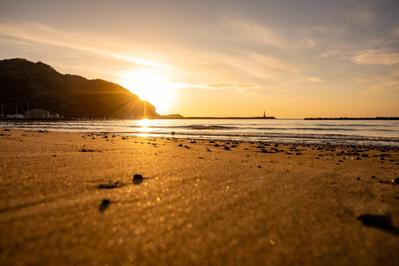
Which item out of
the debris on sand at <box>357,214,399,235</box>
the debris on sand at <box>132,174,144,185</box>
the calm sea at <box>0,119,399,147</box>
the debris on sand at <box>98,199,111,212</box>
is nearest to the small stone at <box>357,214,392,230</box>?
the debris on sand at <box>357,214,399,235</box>

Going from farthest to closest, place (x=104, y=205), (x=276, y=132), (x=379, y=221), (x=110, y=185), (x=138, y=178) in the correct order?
(x=276, y=132), (x=138, y=178), (x=110, y=185), (x=104, y=205), (x=379, y=221)

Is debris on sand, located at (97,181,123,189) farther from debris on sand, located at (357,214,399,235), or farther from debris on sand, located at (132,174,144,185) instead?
debris on sand, located at (357,214,399,235)

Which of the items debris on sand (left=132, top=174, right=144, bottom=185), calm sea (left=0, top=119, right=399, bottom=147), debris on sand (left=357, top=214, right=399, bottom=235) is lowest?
calm sea (left=0, top=119, right=399, bottom=147)

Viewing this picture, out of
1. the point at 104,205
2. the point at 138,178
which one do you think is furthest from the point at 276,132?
the point at 104,205

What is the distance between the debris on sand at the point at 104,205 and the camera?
3793 millimetres

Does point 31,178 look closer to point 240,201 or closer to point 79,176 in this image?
point 79,176

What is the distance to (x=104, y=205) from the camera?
3.96 meters

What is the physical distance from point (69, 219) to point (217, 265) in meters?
1.85

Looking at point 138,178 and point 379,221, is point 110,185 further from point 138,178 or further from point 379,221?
point 379,221

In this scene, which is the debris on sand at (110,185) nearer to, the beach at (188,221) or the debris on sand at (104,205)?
the beach at (188,221)

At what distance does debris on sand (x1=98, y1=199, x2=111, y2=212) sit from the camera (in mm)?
3793

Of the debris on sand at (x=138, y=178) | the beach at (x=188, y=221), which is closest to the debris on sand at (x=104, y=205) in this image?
the beach at (x=188, y=221)

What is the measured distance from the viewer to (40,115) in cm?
17938

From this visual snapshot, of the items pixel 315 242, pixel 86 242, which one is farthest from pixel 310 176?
pixel 86 242
